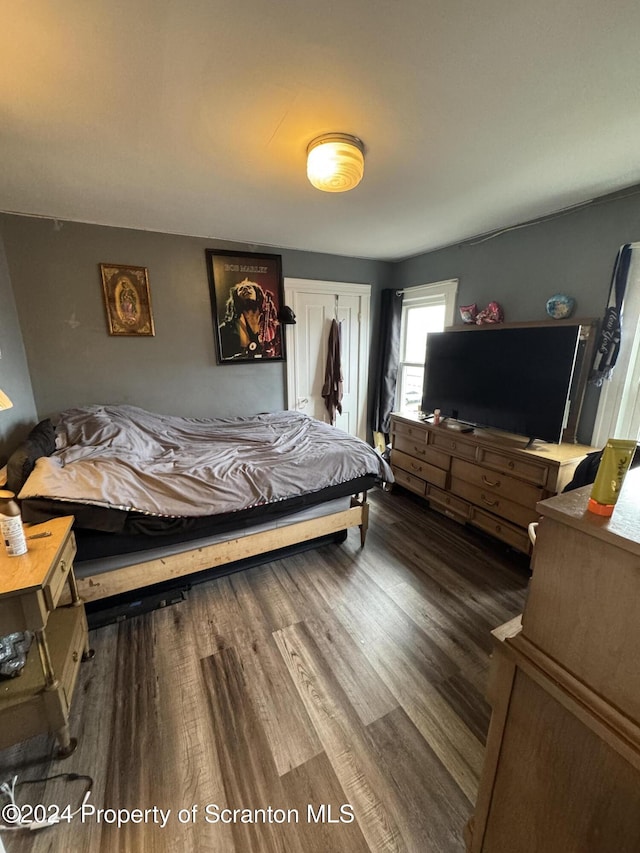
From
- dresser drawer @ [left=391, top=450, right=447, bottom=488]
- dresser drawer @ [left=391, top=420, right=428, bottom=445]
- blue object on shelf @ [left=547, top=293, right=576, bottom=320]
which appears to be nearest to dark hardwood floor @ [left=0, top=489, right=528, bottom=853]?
dresser drawer @ [left=391, top=450, right=447, bottom=488]

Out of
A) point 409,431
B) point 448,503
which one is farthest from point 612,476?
point 409,431

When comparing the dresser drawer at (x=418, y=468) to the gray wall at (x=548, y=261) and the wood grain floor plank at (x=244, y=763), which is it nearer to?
the gray wall at (x=548, y=261)

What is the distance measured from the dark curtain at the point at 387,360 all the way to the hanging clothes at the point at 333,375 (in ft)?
1.81

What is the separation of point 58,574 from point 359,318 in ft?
11.6

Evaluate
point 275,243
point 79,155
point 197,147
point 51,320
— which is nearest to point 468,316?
point 275,243

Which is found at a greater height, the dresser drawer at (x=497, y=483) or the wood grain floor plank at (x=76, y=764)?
the dresser drawer at (x=497, y=483)

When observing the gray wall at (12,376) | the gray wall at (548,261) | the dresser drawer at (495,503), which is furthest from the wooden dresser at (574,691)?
the gray wall at (12,376)

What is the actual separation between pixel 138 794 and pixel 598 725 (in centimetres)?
146

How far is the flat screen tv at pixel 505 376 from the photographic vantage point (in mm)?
2213

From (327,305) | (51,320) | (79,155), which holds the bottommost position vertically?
(51,320)

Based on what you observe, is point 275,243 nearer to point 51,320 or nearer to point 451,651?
point 51,320

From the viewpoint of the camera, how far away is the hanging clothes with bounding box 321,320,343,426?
12.4ft

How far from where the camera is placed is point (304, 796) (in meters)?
1.16

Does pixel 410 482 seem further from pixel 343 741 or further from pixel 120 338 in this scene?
pixel 120 338
